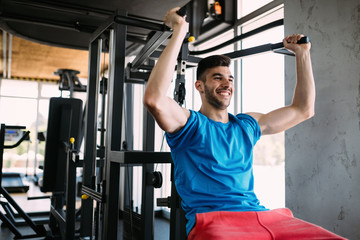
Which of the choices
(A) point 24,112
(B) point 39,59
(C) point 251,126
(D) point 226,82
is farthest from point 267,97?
(A) point 24,112

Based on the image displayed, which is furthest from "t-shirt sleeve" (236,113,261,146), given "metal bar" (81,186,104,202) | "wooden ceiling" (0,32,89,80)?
"wooden ceiling" (0,32,89,80)

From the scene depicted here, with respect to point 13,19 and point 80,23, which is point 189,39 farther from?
point 13,19

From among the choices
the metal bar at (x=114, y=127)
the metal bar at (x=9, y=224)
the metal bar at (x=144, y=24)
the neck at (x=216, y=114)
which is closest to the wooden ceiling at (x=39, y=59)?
the metal bar at (x=9, y=224)

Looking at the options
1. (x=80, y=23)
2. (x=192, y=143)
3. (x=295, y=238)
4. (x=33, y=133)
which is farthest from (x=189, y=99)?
(x=33, y=133)

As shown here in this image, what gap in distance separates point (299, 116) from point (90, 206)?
1.61 metres

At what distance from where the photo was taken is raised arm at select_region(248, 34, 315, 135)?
168cm

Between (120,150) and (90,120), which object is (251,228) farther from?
(90,120)

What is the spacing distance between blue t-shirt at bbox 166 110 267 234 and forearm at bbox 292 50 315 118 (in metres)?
0.49

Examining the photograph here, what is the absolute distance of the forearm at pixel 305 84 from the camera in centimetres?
168

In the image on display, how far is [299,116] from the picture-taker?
172cm

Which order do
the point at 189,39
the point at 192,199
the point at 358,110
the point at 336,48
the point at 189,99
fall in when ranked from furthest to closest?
1. the point at 189,99
2. the point at 336,48
3. the point at 358,110
4. the point at 189,39
5. the point at 192,199

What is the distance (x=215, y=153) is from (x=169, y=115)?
279 millimetres

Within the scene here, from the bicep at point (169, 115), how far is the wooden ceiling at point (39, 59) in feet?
16.9

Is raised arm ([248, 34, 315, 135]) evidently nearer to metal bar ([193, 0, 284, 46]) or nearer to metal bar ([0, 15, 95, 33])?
metal bar ([193, 0, 284, 46])
